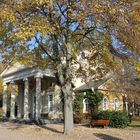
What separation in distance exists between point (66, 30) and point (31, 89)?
27.3m

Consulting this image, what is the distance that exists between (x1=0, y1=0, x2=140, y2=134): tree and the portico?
1528 cm

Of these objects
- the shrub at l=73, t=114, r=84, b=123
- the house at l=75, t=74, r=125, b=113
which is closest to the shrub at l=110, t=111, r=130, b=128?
the shrub at l=73, t=114, r=84, b=123

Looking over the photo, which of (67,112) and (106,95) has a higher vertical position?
(106,95)

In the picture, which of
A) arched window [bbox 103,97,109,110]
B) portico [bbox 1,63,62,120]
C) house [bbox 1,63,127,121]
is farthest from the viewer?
arched window [bbox 103,97,109,110]

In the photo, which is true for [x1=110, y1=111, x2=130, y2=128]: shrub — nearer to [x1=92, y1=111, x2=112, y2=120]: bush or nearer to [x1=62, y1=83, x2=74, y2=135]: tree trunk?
[x1=92, y1=111, x2=112, y2=120]: bush

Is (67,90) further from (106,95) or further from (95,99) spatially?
(106,95)

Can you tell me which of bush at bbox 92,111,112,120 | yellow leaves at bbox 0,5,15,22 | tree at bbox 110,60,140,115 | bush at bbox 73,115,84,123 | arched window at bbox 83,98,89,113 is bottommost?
bush at bbox 73,115,84,123

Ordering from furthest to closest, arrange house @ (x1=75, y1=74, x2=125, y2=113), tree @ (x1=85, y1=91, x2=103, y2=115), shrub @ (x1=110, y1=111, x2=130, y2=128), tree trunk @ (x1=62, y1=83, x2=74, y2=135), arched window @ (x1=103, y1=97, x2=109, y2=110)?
arched window @ (x1=103, y1=97, x2=109, y2=110) < tree @ (x1=85, y1=91, x2=103, y2=115) < house @ (x1=75, y1=74, x2=125, y2=113) < shrub @ (x1=110, y1=111, x2=130, y2=128) < tree trunk @ (x1=62, y1=83, x2=74, y2=135)

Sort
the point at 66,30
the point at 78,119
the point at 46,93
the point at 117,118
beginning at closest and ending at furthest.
Answer: the point at 66,30 → the point at 117,118 → the point at 78,119 → the point at 46,93

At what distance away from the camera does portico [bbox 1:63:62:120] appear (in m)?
39.7

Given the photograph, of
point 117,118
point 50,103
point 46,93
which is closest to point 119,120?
point 117,118

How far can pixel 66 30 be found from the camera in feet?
70.3

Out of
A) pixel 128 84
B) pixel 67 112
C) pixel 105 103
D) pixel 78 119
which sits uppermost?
pixel 128 84

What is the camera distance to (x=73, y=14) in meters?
18.5
